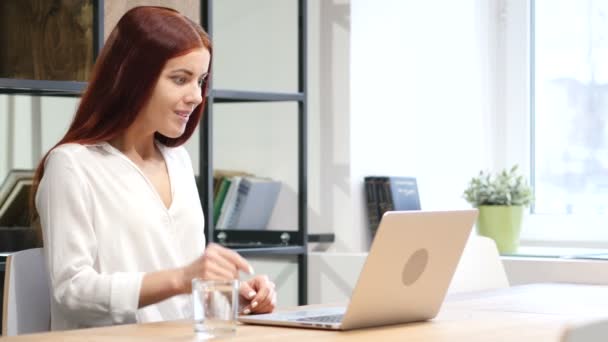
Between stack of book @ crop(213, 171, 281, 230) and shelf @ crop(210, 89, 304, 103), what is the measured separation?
249 millimetres

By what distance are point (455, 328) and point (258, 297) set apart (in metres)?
0.38

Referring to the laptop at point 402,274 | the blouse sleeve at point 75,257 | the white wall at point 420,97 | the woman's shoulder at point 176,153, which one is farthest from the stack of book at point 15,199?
the white wall at point 420,97

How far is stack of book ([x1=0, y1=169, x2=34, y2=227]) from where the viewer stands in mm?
2732

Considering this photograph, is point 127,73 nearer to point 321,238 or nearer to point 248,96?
point 248,96

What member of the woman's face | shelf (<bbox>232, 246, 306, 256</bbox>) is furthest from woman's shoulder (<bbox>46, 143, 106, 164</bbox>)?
shelf (<bbox>232, 246, 306, 256</bbox>)

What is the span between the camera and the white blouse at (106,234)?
79.0 inches

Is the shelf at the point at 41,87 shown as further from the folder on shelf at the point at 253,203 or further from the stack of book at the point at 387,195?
the stack of book at the point at 387,195

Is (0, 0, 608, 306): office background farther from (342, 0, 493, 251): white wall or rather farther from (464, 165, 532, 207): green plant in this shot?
(464, 165, 532, 207): green plant

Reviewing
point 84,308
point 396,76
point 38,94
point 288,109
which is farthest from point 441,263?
point 396,76

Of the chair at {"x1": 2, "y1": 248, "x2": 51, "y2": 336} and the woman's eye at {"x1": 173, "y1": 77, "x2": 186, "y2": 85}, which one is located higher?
the woman's eye at {"x1": 173, "y1": 77, "x2": 186, "y2": 85}

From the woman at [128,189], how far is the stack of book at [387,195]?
54.8 inches

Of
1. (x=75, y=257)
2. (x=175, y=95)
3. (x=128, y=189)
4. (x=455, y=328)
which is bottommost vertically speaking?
(x=455, y=328)

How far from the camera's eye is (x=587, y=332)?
1028mm

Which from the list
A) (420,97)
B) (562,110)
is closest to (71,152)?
(420,97)
